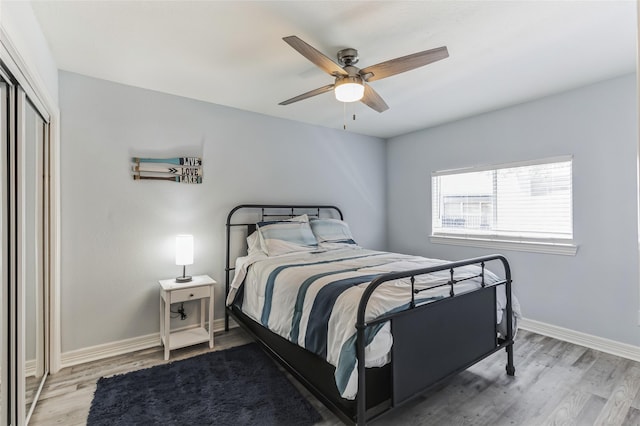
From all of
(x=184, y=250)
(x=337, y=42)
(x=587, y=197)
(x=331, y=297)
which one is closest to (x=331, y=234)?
(x=184, y=250)

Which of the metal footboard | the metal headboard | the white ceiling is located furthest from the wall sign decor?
the metal footboard

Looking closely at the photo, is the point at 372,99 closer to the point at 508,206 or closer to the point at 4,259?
the point at 508,206

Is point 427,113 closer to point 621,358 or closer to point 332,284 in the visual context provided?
point 332,284

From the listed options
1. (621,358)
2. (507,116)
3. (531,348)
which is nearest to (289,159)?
(507,116)

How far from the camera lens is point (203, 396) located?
6.88ft

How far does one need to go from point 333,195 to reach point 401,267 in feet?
6.62

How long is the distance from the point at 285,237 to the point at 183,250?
0.99 metres

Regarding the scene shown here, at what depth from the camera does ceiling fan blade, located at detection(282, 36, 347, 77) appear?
5.45ft

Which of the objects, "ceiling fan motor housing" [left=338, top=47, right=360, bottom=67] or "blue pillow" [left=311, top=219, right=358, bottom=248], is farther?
"blue pillow" [left=311, top=219, right=358, bottom=248]

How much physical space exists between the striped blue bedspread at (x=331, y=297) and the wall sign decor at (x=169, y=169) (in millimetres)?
1029

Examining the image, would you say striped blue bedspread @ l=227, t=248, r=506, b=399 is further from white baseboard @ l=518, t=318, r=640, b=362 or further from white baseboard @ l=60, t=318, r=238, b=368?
→ white baseboard @ l=518, t=318, r=640, b=362

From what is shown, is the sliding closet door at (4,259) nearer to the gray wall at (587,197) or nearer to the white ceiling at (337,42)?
the white ceiling at (337,42)

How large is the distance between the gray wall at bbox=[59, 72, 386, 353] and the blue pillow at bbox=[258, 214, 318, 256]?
469mm

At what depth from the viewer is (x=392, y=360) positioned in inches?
64.8
